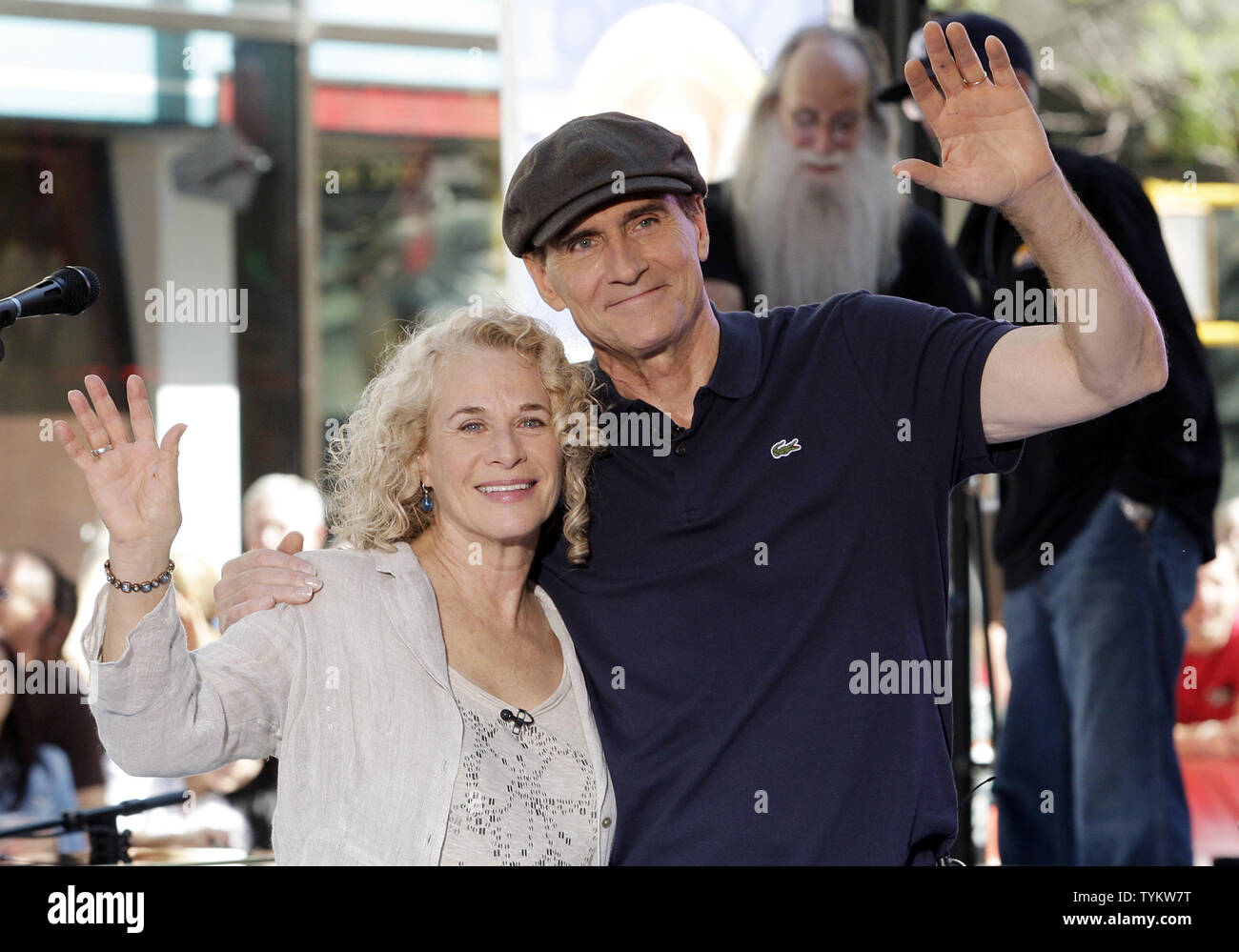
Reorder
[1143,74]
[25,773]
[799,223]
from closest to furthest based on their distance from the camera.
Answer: [799,223] < [25,773] < [1143,74]

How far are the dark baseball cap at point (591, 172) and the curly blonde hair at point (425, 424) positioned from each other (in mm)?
186

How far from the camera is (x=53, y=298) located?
205 cm

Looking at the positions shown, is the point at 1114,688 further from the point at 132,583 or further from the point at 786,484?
the point at 132,583

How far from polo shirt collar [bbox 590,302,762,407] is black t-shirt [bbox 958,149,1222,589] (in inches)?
57.7

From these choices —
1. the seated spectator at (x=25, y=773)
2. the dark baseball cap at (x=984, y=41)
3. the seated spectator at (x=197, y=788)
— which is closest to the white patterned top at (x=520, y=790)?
the dark baseball cap at (x=984, y=41)

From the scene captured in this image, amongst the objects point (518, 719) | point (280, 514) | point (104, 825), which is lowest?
point (104, 825)

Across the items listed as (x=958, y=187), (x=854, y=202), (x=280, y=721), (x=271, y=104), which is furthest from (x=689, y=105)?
(x=271, y=104)

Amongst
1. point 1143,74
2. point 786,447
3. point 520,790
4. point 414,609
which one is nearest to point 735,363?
point 786,447

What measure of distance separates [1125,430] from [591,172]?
6.65ft

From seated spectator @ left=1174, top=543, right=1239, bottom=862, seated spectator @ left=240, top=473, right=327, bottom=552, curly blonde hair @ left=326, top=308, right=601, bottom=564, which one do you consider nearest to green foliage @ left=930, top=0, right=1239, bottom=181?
seated spectator @ left=1174, top=543, right=1239, bottom=862

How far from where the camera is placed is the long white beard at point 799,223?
4.02 meters

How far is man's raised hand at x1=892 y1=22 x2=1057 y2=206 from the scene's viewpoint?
1.96 m

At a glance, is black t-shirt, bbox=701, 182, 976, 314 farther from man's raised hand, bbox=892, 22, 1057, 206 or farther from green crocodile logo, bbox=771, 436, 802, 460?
man's raised hand, bbox=892, 22, 1057, 206

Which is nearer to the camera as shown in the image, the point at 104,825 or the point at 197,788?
the point at 104,825
